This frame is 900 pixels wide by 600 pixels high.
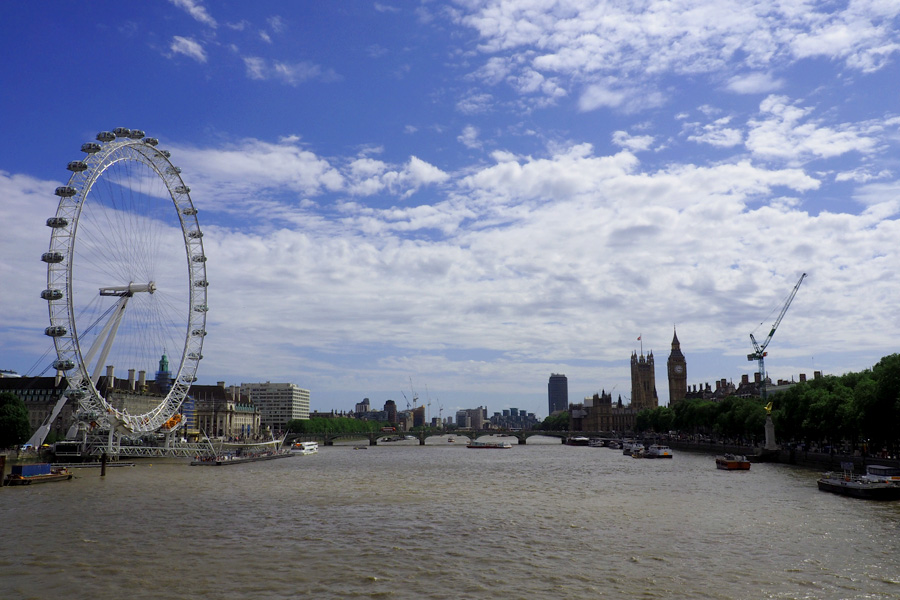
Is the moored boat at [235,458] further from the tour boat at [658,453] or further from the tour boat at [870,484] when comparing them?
the tour boat at [870,484]

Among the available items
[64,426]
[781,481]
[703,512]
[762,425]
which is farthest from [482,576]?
[64,426]

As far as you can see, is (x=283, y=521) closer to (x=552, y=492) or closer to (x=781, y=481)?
(x=552, y=492)

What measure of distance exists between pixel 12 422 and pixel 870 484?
9727 cm

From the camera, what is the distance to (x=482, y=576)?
94.1 feet

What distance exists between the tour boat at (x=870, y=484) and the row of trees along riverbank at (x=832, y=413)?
10665mm

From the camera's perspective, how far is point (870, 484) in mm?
52281

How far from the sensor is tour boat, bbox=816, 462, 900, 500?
51.6 metres

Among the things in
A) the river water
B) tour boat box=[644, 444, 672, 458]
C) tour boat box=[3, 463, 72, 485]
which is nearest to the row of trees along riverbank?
the river water

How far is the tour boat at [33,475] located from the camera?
65.5m

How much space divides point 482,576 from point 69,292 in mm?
61783

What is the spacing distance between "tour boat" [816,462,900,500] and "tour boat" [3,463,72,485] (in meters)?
67.9

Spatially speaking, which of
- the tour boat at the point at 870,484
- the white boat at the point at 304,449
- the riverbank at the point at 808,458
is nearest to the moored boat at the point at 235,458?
the white boat at the point at 304,449

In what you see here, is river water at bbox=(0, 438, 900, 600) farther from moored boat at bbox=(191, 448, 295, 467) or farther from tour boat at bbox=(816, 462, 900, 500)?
moored boat at bbox=(191, 448, 295, 467)

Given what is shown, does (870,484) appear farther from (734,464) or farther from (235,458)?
(235,458)
